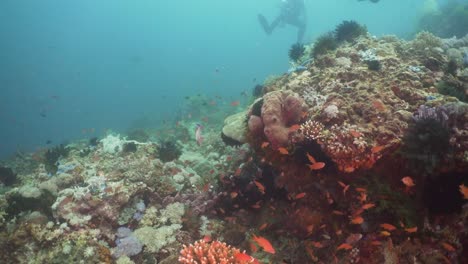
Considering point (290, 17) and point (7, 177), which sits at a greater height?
point (290, 17)

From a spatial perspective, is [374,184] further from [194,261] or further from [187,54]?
[187,54]

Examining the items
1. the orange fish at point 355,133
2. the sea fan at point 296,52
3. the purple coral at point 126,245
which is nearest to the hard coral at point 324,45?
the sea fan at point 296,52

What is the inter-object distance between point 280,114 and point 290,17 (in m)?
32.9

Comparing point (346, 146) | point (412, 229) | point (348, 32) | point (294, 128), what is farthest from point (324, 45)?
point (412, 229)

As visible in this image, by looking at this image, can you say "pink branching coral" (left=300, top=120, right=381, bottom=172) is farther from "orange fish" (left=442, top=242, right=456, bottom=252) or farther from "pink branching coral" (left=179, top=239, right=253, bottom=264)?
"pink branching coral" (left=179, top=239, right=253, bottom=264)

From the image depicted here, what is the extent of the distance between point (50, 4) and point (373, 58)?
170 metres

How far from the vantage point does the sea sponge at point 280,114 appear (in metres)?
6.93

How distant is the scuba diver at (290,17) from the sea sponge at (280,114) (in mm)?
30359

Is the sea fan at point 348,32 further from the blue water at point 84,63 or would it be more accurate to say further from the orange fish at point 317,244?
the blue water at point 84,63

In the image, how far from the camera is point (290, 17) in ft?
120

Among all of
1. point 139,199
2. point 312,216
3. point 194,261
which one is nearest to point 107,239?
point 139,199

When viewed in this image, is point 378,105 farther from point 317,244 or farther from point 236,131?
point 236,131

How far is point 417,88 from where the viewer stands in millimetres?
8164

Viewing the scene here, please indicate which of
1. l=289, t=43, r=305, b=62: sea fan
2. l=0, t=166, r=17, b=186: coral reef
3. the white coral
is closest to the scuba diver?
l=289, t=43, r=305, b=62: sea fan
